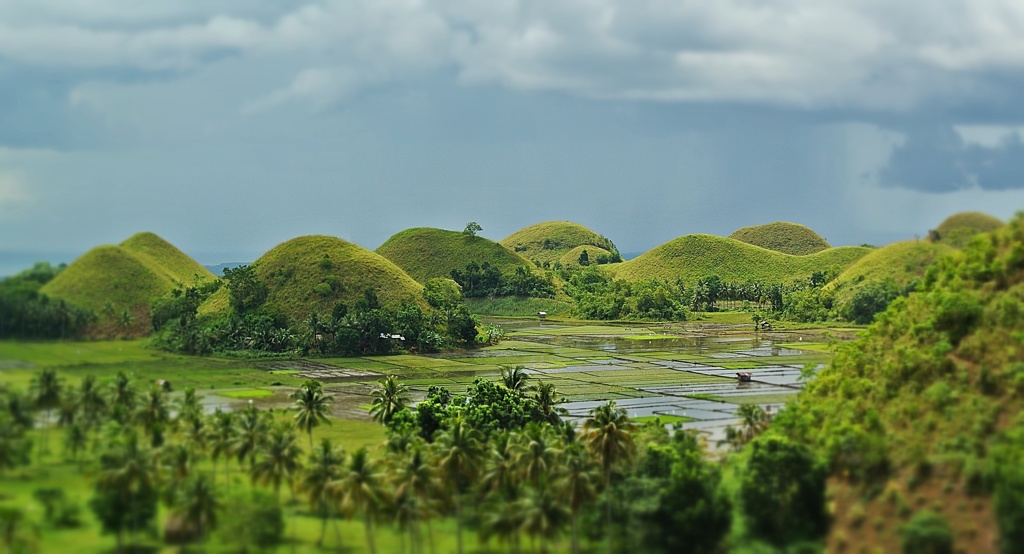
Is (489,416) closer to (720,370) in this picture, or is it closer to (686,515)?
(686,515)

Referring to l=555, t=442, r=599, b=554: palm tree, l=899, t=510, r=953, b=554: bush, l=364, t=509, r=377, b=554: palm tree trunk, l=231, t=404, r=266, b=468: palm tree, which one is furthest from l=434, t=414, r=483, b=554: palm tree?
l=899, t=510, r=953, b=554: bush

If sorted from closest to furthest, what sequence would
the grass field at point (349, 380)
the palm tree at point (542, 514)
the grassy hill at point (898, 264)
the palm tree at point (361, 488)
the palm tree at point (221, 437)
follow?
1. the palm tree at point (542, 514)
2. the palm tree at point (361, 488)
3. the grass field at point (349, 380)
4. the palm tree at point (221, 437)
5. the grassy hill at point (898, 264)

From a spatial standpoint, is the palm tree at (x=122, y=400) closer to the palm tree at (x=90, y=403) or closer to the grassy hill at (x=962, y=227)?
the palm tree at (x=90, y=403)

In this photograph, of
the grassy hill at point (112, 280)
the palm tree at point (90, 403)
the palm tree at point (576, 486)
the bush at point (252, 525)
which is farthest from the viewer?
the grassy hill at point (112, 280)

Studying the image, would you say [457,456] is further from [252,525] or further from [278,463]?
[252,525]

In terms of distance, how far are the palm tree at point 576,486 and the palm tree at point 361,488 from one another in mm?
9269

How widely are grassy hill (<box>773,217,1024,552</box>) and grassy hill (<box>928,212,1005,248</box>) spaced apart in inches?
73.6

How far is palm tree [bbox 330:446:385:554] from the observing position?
52531 millimetres

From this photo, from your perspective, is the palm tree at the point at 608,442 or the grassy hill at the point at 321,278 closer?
the palm tree at the point at 608,442

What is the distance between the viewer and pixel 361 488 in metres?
52.6

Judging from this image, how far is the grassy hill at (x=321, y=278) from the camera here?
15900 centimetres

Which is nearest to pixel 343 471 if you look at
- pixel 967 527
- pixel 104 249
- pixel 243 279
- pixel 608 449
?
pixel 608 449

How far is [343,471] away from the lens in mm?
54031

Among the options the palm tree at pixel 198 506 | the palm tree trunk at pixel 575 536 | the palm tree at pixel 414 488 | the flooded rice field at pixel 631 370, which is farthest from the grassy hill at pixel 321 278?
the palm tree trunk at pixel 575 536
